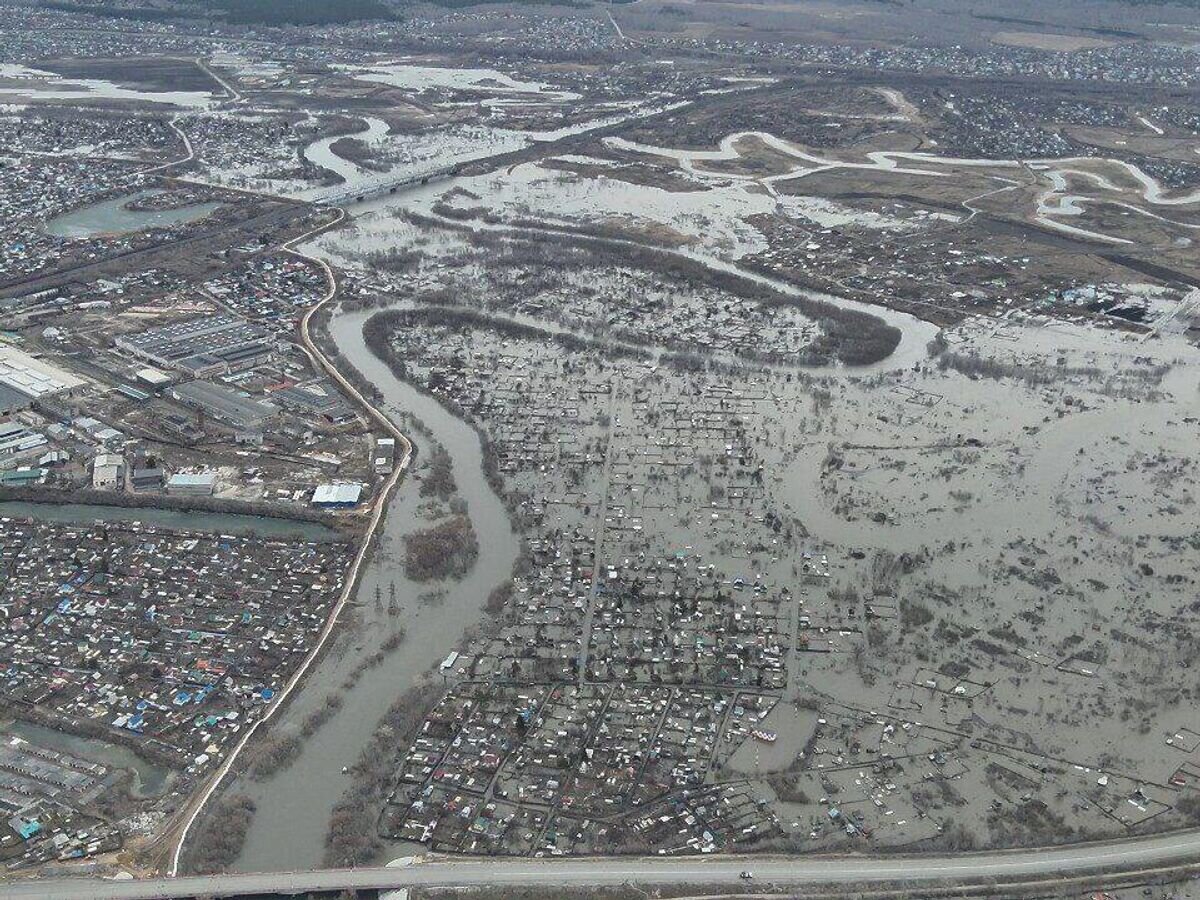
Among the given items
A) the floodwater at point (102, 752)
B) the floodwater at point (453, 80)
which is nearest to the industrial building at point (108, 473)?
the floodwater at point (102, 752)

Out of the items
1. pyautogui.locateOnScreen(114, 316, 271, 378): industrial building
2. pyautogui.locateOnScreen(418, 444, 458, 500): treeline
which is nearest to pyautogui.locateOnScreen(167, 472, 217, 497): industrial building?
pyautogui.locateOnScreen(418, 444, 458, 500): treeline

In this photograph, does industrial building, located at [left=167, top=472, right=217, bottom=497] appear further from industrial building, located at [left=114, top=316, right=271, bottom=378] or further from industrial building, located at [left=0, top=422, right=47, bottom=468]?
industrial building, located at [left=114, top=316, right=271, bottom=378]

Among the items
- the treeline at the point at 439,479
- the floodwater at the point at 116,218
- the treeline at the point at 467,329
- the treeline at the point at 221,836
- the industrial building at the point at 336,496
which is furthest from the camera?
the floodwater at the point at 116,218

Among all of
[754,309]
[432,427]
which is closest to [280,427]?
[432,427]

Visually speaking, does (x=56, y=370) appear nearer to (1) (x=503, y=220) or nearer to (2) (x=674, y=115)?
(1) (x=503, y=220)

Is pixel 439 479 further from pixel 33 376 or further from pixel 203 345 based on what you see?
pixel 33 376

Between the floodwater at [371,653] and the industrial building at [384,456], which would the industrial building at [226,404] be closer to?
the industrial building at [384,456]

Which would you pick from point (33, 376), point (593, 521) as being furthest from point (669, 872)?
point (33, 376)
